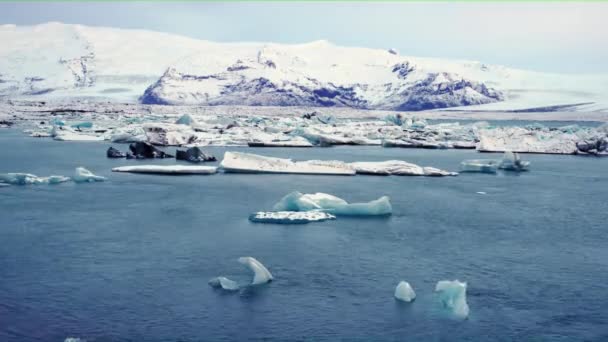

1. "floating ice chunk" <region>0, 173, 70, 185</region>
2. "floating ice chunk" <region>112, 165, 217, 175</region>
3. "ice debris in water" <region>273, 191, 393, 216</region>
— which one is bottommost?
"floating ice chunk" <region>0, 173, 70, 185</region>

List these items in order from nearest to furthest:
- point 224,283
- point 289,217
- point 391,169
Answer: point 224,283 < point 289,217 < point 391,169

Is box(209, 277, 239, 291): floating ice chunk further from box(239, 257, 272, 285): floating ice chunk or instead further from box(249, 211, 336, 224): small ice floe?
box(249, 211, 336, 224): small ice floe

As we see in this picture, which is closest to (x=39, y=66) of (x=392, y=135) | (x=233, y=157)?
(x=392, y=135)

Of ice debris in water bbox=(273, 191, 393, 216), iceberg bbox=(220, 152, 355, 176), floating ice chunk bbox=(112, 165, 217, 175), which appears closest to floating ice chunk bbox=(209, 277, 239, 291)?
ice debris in water bbox=(273, 191, 393, 216)

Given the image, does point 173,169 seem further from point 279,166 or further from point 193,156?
point 193,156

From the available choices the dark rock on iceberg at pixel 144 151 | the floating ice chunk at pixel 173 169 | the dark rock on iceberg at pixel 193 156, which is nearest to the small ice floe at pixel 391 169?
the floating ice chunk at pixel 173 169

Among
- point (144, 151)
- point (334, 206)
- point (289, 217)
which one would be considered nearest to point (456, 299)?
point (289, 217)
